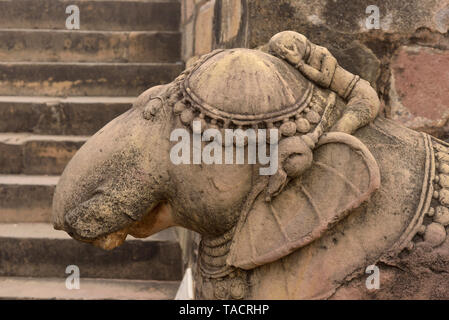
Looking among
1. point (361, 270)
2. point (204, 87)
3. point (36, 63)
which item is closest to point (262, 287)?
point (361, 270)

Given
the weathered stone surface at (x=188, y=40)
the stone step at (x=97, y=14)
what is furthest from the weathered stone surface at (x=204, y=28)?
the stone step at (x=97, y=14)

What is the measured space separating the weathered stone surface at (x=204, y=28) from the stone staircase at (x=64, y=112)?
1.96 ft

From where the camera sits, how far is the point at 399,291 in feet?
3.16

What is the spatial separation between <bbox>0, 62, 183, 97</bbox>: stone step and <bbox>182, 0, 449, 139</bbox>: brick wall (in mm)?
1443

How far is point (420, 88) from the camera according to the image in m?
1.36

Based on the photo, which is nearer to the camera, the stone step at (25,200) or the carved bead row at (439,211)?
the carved bead row at (439,211)

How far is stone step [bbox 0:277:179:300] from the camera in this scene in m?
1.97

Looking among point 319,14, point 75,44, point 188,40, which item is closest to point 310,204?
point 319,14

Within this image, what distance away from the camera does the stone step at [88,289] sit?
6.48ft

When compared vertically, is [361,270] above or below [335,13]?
below

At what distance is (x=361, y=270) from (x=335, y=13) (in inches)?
26.6

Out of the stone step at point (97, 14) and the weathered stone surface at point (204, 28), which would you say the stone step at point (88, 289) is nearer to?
the weathered stone surface at point (204, 28)

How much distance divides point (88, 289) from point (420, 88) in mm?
1537

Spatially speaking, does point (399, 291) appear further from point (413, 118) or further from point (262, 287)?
point (413, 118)
